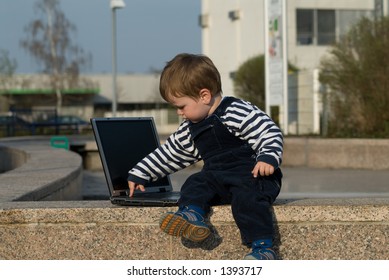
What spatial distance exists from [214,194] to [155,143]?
116 cm

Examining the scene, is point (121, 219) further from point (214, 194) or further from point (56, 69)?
point (56, 69)

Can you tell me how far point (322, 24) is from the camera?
44.2 m

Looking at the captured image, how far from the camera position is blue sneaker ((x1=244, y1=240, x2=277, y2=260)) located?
4289 mm

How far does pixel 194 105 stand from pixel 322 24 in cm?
4063

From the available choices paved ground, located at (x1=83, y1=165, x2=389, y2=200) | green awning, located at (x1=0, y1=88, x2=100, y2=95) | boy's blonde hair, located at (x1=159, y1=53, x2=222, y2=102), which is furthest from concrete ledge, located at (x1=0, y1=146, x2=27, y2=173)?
green awning, located at (x1=0, y1=88, x2=100, y2=95)

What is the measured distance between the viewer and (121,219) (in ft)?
15.1

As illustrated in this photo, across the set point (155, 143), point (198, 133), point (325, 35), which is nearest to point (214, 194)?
point (198, 133)

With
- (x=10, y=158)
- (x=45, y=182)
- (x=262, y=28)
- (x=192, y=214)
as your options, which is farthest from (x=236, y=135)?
(x=262, y=28)

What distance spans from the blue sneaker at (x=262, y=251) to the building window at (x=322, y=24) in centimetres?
4005

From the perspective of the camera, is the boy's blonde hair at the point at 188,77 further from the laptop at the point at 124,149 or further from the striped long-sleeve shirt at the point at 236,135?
the laptop at the point at 124,149

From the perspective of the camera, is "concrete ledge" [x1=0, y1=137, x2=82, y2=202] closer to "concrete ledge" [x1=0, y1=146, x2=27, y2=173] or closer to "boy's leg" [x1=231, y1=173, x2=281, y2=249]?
"boy's leg" [x1=231, y1=173, x2=281, y2=249]

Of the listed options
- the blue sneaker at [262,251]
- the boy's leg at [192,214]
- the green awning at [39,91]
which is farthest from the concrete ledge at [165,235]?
the green awning at [39,91]

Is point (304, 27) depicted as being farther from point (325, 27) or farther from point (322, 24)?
point (325, 27)
